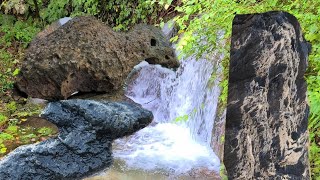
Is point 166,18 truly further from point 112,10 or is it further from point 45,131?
point 45,131

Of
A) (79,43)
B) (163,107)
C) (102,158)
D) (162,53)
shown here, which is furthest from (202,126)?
(102,158)

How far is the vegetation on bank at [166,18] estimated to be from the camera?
3.07 metres

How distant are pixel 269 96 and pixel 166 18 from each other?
6.71 metres

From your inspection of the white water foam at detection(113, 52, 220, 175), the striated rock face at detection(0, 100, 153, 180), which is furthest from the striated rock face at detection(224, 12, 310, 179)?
the white water foam at detection(113, 52, 220, 175)

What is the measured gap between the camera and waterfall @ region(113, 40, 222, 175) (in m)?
5.32

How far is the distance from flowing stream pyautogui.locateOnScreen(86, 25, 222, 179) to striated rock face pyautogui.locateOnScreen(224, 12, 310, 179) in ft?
6.73

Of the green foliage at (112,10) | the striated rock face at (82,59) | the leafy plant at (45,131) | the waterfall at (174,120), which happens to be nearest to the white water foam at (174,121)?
the waterfall at (174,120)

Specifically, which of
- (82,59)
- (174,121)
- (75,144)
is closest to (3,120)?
(82,59)

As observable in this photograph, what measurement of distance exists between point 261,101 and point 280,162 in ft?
1.13

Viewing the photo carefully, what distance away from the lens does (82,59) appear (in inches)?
267

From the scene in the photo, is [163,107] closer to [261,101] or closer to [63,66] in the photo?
[63,66]

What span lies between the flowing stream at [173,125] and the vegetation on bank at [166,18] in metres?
0.92

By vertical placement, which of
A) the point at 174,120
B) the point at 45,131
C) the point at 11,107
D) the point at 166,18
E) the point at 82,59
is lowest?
the point at 45,131

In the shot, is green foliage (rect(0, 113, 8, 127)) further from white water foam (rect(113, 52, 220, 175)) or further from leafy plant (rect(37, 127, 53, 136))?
white water foam (rect(113, 52, 220, 175))
